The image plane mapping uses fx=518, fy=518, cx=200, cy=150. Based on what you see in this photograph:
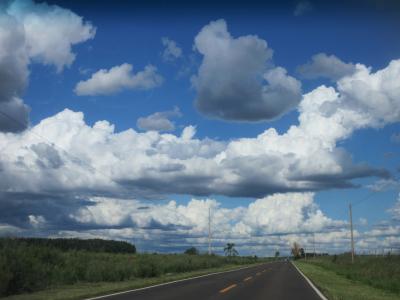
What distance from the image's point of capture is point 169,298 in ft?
55.6

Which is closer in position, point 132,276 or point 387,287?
point 387,287

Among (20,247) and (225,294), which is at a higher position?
(20,247)

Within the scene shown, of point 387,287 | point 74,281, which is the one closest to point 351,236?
point 387,287

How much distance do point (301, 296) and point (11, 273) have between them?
10.9m

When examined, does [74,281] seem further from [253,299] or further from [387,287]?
[387,287]

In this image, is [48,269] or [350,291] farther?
[48,269]

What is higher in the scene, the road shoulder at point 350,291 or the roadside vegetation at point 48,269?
the roadside vegetation at point 48,269

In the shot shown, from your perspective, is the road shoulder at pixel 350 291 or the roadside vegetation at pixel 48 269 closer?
the road shoulder at pixel 350 291

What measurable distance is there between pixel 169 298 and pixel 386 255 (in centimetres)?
3981

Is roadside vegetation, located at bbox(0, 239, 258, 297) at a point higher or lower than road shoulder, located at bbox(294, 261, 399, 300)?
higher

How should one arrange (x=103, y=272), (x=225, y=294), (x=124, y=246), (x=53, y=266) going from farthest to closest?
1. (x=124, y=246)
2. (x=103, y=272)
3. (x=53, y=266)
4. (x=225, y=294)

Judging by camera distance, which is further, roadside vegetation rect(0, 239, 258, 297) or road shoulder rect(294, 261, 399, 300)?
roadside vegetation rect(0, 239, 258, 297)

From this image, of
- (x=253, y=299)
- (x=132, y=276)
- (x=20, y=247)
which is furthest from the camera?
(x=132, y=276)

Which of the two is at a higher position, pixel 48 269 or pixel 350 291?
pixel 48 269
